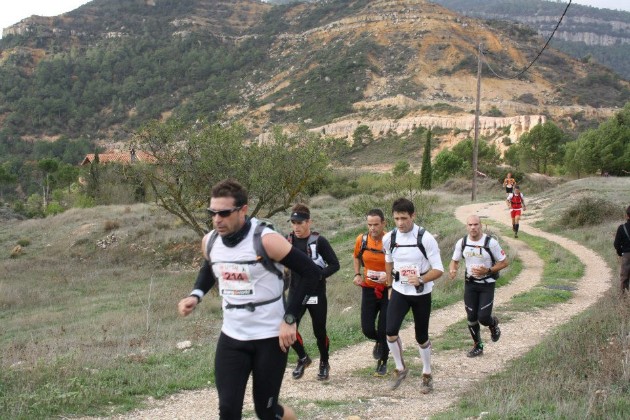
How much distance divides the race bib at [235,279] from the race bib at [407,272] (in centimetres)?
264

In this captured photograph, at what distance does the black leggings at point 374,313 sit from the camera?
23.7ft

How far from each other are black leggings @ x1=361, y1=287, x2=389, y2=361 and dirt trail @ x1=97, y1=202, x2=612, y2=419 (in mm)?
466

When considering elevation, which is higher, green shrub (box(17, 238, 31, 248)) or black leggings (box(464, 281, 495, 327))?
black leggings (box(464, 281, 495, 327))

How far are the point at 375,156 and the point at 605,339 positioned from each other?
70.7 meters

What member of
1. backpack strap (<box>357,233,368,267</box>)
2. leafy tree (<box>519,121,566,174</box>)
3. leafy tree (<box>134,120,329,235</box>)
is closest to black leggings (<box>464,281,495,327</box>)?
backpack strap (<box>357,233,368,267</box>)

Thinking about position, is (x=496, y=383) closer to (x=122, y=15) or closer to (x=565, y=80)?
(x=565, y=80)

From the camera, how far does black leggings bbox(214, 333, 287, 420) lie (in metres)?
4.16

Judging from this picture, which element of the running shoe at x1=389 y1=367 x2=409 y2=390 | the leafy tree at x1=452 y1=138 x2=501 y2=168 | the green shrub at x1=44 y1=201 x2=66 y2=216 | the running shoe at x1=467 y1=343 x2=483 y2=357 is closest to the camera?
the running shoe at x1=389 y1=367 x2=409 y2=390

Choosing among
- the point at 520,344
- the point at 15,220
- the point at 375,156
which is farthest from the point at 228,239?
the point at 375,156

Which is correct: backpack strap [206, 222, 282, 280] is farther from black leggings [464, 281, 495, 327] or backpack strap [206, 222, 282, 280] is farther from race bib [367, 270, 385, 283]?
black leggings [464, 281, 495, 327]

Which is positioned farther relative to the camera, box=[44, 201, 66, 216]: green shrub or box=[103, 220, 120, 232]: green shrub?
box=[44, 201, 66, 216]: green shrub

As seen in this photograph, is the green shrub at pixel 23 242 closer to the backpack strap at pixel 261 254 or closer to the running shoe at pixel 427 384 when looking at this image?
the running shoe at pixel 427 384

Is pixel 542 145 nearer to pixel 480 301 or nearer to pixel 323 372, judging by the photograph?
pixel 480 301

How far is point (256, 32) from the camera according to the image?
15275cm
